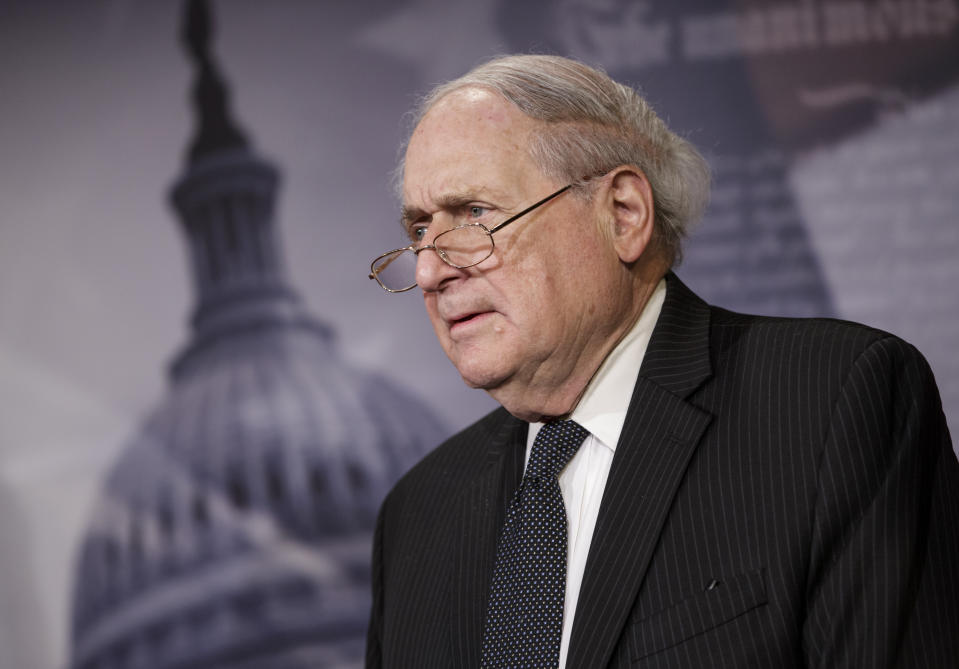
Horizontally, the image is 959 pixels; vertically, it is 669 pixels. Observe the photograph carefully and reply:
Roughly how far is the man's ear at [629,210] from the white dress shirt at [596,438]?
98 millimetres

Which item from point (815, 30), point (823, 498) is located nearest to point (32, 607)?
point (823, 498)

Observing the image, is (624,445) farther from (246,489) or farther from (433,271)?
(246,489)

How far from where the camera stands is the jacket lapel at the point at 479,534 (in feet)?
4.68

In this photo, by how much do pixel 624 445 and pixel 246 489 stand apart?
1.90 metres

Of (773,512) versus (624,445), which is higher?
(624,445)

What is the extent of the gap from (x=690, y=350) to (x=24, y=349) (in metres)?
2.46

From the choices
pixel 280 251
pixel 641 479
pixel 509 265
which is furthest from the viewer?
pixel 280 251

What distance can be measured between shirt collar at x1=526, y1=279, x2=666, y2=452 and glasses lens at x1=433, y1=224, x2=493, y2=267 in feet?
0.81

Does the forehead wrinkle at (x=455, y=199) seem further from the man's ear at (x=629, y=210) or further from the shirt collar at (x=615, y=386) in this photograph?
the shirt collar at (x=615, y=386)

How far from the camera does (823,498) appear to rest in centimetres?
115

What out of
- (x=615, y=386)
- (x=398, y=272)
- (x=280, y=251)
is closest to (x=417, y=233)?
(x=398, y=272)

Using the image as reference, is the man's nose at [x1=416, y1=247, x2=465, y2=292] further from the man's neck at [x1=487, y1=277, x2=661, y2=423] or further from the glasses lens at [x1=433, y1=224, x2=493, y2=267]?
the man's neck at [x1=487, y1=277, x2=661, y2=423]

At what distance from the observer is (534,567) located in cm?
136

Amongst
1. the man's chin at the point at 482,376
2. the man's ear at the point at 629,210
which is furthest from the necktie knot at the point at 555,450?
the man's ear at the point at 629,210
